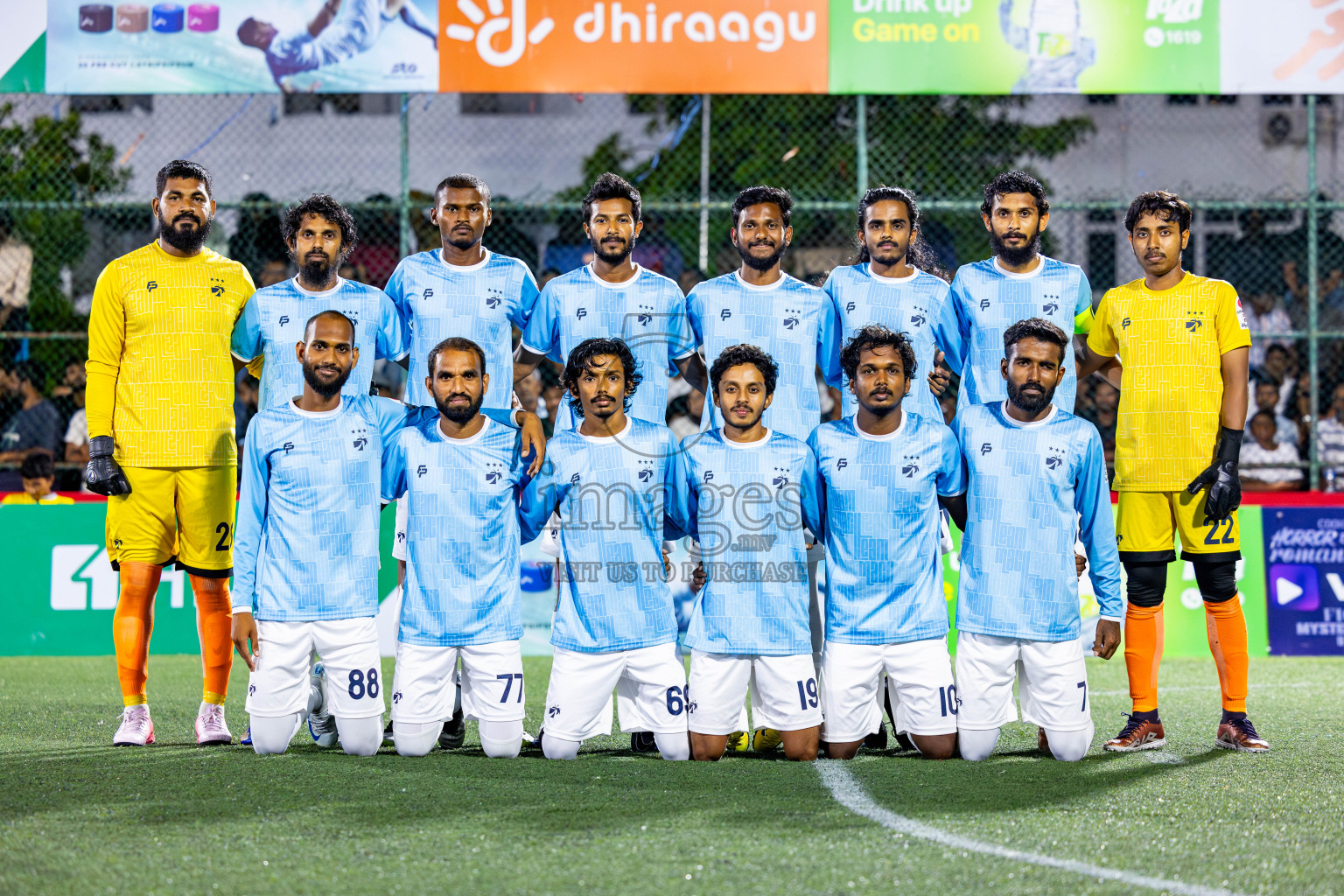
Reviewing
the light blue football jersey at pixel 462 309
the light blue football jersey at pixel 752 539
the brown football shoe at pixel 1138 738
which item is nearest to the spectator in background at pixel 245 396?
the light blue football jersey at pixel 462 309

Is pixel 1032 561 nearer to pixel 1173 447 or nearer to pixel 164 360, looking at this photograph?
pixel 1173 447

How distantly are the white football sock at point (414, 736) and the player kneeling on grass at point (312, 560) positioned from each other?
93 millimetres

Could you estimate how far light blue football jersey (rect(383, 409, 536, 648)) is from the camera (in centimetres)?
517

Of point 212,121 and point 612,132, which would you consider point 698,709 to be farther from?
point 212,121

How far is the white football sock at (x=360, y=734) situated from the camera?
5207 mm

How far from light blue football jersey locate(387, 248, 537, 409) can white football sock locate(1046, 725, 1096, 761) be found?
2.53m

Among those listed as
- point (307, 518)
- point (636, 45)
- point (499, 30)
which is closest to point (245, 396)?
point (499, 30)

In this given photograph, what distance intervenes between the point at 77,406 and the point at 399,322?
5.53 meters

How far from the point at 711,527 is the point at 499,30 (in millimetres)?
5481

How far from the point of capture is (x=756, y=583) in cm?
518

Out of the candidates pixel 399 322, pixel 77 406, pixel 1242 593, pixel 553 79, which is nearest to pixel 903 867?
A: pixel 399 322

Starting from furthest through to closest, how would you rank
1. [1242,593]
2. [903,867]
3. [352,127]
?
1. [352,127]
2. [1242,593]
3. [903,867]

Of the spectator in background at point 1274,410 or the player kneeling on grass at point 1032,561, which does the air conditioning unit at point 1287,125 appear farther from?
the player kneeling on grass at point 1032,561

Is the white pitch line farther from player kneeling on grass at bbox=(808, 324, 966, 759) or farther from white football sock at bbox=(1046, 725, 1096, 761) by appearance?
white football sock at bbox=(1046, 725, 1096, 761)
